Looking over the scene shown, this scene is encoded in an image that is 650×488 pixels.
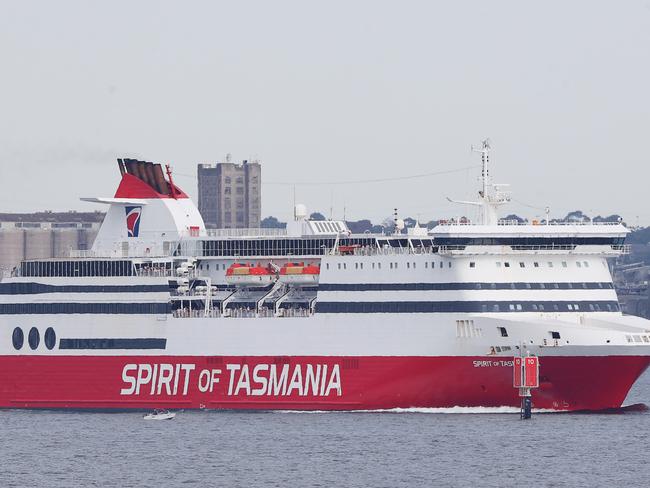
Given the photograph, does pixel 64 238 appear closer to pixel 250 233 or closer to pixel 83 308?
pixel 250 233

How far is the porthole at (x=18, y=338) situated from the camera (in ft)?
246

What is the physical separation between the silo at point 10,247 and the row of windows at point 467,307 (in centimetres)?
10987

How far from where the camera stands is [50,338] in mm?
74000

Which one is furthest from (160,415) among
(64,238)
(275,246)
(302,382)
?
(64,238)

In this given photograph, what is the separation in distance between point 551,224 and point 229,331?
45.0 feet

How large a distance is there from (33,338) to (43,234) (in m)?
106

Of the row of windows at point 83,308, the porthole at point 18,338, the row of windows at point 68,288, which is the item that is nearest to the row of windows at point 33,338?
the porthole at point 18,338

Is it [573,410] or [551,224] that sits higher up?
[551,224]

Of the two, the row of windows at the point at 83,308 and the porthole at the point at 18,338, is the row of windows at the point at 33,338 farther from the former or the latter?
the row of windows at the point at 83,308

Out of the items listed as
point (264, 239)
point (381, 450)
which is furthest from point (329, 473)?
point (264, 239)

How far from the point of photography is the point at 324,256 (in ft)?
230

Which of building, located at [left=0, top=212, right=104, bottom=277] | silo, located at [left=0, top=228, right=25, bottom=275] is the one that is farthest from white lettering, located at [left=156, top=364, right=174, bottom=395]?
silo, located at [left=0, top=228, right=25, bottom=275]

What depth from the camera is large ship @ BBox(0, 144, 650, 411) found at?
2613 inches

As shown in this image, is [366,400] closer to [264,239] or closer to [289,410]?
[289,410]
